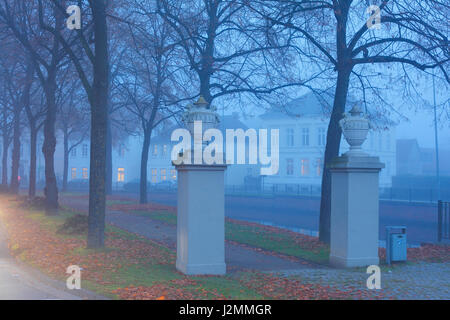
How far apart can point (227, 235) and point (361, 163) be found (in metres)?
6.90

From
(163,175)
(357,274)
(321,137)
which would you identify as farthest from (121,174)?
(357,274)

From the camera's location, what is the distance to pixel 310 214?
36375 mm

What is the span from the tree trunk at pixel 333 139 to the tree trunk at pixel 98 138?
20.7 ft

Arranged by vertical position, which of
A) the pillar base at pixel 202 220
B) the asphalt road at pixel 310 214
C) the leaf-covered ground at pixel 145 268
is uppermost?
the pillar base at pixel 202 220

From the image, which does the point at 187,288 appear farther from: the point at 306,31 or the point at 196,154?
the point at 306,31

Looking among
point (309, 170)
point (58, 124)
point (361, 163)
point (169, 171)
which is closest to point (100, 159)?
point (361, 163)

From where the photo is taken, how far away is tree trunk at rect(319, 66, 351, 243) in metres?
14.7

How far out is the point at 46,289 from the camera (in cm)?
886

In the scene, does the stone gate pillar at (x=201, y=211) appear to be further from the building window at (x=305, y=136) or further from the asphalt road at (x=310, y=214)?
the building window at (x=305, y=136)

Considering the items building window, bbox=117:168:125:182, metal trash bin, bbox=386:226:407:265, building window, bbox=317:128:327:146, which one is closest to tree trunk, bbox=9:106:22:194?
metal trash bin, bbox=386:226:407:265

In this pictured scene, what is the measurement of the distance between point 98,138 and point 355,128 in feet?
20.4

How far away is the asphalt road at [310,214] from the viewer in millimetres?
26889

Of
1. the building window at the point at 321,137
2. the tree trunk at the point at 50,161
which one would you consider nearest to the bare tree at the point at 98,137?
the tree trunk at the point at 50,161

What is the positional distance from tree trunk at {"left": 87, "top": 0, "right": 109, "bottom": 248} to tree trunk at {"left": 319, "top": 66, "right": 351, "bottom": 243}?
6295mm
